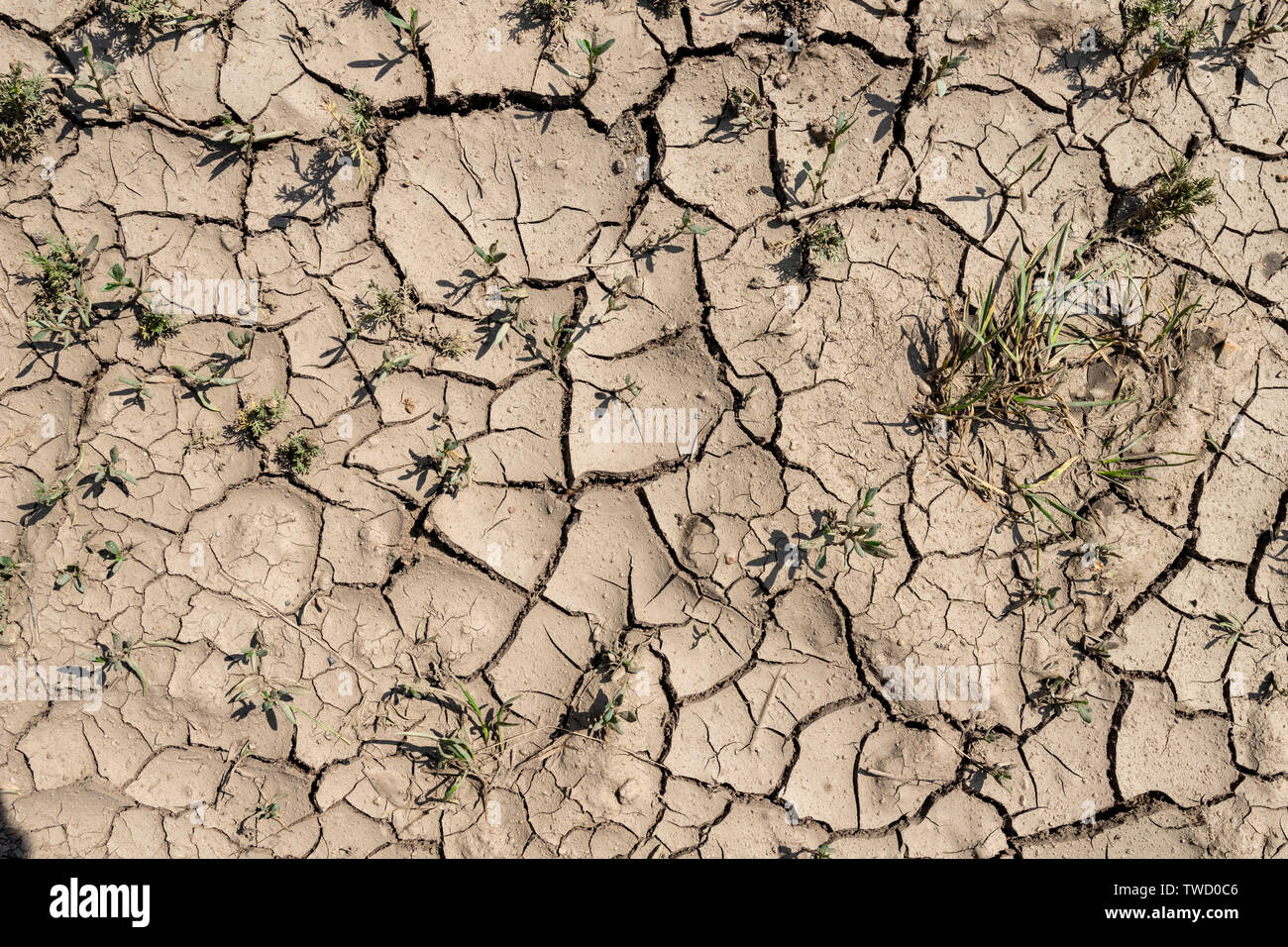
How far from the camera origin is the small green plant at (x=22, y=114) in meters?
2.80

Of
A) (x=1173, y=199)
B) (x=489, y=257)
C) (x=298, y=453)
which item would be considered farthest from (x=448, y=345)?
(x=1173, y=199)

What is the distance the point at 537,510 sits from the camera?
9.27 feet

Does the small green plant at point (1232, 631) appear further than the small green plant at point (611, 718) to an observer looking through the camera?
Yes

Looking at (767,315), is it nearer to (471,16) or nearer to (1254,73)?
Answer: (471,16)

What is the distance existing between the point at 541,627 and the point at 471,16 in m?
2.15

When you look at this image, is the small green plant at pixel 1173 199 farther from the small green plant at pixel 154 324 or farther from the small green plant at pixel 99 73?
the small green plant at pixel 99 73

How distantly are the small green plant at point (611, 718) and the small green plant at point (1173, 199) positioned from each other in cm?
249

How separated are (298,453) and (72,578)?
0.85 metres

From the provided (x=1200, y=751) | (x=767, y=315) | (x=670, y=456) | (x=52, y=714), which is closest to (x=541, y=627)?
(x=670, y=456)

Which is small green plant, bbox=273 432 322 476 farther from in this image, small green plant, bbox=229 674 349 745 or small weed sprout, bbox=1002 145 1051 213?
small weed sprout, bbox=1002 145 1051 213

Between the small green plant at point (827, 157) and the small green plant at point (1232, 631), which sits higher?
the small green plant at point (827, 157)

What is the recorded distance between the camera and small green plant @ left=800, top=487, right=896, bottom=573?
9.28ft

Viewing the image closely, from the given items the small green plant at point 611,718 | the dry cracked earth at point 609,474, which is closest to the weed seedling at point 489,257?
the dry cracked earth at point 609,474

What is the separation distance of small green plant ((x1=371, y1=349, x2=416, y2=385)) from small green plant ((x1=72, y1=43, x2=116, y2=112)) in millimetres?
1281
